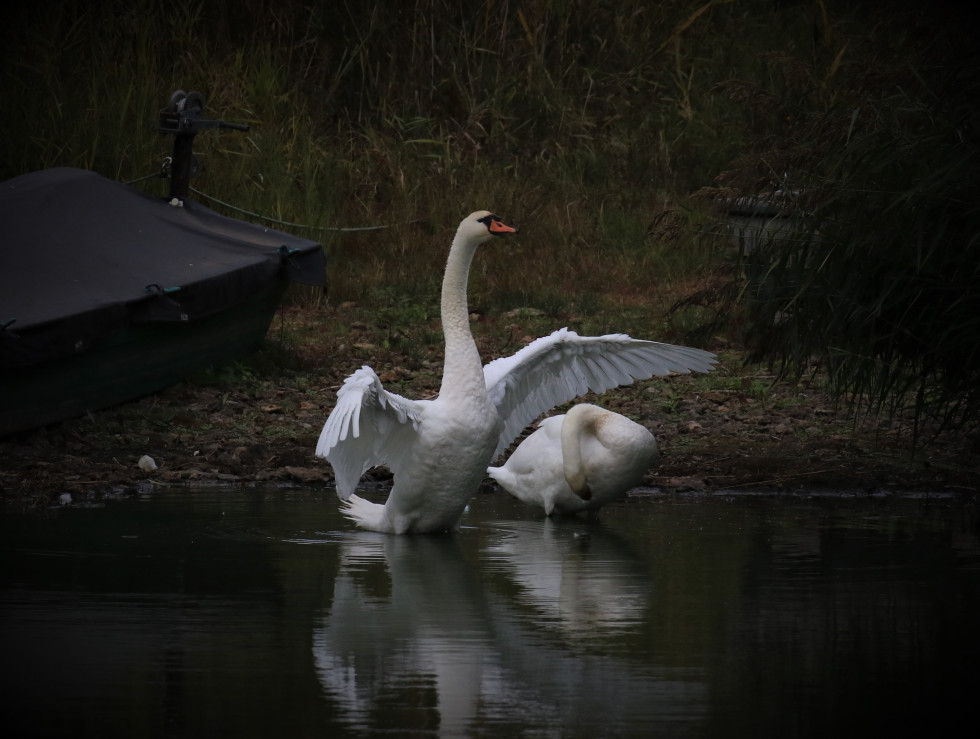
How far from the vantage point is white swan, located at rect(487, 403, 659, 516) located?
7.44 m

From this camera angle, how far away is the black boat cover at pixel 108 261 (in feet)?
28.9

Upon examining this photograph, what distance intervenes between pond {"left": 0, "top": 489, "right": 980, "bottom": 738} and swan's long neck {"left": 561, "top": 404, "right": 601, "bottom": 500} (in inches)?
9.0

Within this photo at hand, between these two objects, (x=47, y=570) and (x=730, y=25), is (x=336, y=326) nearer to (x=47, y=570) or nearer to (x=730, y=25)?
(x=47, y=570)

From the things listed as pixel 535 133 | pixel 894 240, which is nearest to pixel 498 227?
pixel 894 240

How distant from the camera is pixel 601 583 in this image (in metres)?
5.88

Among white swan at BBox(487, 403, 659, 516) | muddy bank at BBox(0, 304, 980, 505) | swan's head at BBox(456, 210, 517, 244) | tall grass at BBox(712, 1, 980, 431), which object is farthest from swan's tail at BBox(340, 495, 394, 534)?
tall grass at BBox(712, 1, 980, 431)

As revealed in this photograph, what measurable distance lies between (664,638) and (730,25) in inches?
646

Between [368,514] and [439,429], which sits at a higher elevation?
[439,429]

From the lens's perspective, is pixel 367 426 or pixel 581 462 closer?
pixel 367 426

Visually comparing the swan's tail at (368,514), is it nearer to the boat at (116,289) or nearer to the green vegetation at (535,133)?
the green vegetation at (535,133)

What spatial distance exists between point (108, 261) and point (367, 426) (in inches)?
148

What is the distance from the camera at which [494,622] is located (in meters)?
5.18

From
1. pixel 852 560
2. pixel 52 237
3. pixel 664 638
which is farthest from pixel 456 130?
pixel 664 638

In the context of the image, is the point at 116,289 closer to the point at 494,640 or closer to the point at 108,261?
the point at 108,261
